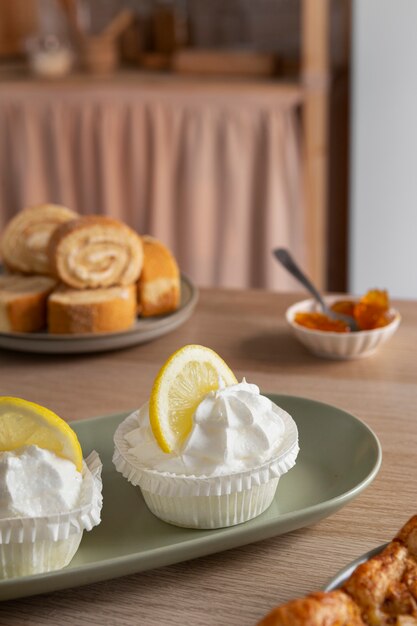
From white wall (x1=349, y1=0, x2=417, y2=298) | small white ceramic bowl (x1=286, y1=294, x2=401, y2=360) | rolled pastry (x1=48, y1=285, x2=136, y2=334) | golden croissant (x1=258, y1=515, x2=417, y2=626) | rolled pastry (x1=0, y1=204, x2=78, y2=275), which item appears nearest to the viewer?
golden croissant (x1=258, y1=515, x2=417, y2=626)

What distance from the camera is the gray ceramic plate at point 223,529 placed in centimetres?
72

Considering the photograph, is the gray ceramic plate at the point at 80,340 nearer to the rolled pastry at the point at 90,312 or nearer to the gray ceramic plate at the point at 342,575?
the rolled pastry at the point at 90,312

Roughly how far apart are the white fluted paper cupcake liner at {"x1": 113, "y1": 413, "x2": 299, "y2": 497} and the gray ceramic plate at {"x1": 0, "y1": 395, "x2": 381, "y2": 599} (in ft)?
0.12

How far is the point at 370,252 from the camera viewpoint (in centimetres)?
269

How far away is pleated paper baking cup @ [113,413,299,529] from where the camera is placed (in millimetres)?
752

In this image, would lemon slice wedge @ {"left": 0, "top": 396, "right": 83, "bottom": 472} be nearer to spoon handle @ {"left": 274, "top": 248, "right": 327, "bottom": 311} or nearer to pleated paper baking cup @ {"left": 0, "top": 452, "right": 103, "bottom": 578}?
pleated paper baking cup @ {"left": 0, "top": 452, "right": 103, "bottom": 578}

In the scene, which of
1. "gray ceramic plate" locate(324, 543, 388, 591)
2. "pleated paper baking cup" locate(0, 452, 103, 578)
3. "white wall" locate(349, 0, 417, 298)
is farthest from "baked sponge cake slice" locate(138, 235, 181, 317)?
"white wall" locate(349, 0, 417, 298)

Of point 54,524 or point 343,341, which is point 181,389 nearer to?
point 54,524

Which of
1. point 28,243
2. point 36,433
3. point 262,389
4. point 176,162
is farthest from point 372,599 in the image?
point 176,162

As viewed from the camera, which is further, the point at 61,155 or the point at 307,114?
the point at 61,155

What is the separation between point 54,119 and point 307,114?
32.6 inches

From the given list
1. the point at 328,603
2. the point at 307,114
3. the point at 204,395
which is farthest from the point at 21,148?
the point at 328,603

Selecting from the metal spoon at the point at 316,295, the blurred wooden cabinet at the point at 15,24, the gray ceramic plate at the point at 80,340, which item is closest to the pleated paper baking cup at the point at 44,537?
the gray ceramic plate at the point at 80,340

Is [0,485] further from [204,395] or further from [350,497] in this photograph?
[350,497]
